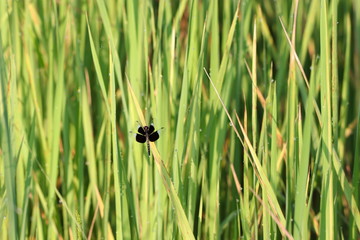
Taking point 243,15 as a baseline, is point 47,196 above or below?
below

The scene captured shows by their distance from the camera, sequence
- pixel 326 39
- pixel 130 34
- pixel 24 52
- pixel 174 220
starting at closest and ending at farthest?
1. pixel 326 39
2. pixel 174 220
3. pixel 130 34
4. pixel 24 52

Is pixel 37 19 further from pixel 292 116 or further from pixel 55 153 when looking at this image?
pixel 292 116

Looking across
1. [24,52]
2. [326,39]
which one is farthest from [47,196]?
[326,39]

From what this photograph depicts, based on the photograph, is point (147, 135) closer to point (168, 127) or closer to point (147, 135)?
point (147, 135)
